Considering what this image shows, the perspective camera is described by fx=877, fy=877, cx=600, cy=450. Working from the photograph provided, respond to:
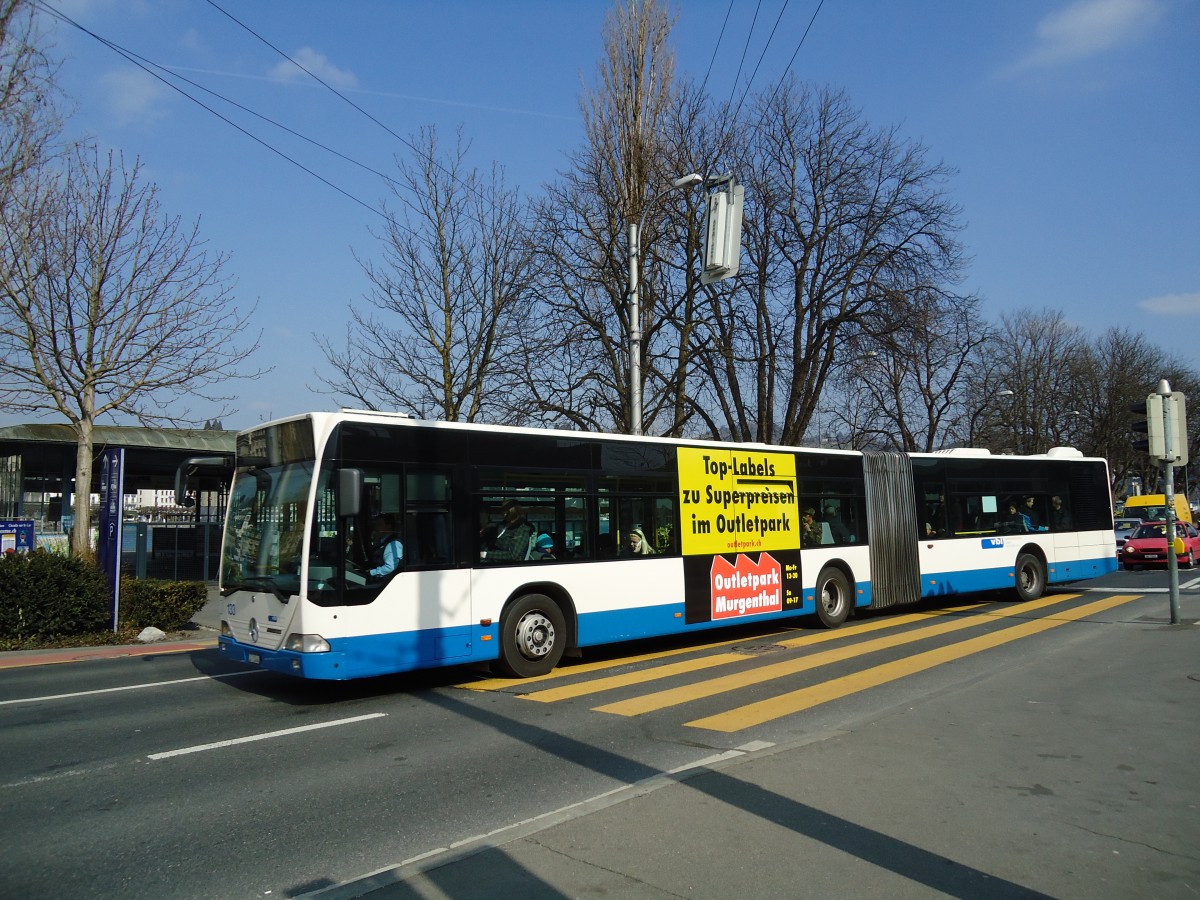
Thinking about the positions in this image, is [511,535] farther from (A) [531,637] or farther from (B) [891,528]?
(B) [891,528]

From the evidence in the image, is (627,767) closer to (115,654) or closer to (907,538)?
(115,654)

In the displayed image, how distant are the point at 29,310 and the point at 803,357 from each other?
18.5 m

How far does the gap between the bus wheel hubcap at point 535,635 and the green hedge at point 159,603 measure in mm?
8082

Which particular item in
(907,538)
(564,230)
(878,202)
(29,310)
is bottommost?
(907,538)

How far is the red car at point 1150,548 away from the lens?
95.5 ft

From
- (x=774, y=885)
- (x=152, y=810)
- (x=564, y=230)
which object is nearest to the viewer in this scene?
(x=774, y=885)

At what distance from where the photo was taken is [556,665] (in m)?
11.1

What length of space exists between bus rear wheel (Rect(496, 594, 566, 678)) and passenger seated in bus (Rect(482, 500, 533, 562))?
57 cm

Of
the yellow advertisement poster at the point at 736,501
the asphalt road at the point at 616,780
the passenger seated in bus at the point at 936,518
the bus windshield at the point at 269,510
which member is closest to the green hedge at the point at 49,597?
the asphalt road at the point at 616,780

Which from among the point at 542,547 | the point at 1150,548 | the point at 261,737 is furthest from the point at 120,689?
the point at 1150,548

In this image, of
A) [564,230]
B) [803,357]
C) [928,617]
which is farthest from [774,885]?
[803,357]

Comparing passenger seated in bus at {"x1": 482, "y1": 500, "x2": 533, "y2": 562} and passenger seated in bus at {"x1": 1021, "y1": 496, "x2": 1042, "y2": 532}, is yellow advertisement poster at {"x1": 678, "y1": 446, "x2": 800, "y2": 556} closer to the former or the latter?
passenger seated in bus at {"x1": 482, "y1": 500, "x2": 533, "y2": 562}

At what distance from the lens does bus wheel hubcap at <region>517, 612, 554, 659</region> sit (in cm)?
1025

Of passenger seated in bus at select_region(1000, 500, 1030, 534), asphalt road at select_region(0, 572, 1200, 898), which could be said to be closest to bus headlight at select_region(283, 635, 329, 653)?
asphalt road at select_region(0, 572, 1200, 898)
